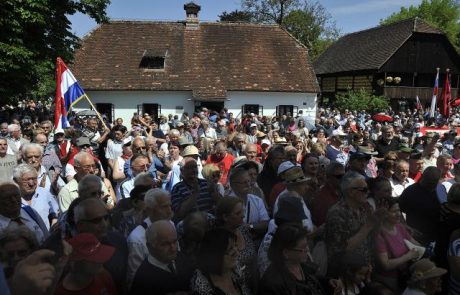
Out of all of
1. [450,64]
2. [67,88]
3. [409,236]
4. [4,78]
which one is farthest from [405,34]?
[409,236]

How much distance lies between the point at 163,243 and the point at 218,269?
0.39m

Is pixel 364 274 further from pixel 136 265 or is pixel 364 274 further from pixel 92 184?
pixel 92 184

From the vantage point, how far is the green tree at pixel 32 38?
1459 centimetres

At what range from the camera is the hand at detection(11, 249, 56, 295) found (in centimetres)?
155

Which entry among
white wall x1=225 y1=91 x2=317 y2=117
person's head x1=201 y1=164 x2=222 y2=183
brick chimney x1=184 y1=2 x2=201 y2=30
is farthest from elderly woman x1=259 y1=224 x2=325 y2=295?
brick chimney x1=184 y1=2 x2=201 y2=30

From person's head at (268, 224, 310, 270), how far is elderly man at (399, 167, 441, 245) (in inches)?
77.5

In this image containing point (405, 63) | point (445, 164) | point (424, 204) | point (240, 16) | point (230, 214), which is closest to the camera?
point (230, 214)

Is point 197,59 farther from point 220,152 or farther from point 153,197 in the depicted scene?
point 153,197

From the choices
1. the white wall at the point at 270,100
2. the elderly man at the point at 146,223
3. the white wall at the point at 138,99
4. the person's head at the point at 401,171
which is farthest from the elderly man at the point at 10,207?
the white wall at the point at 270,100

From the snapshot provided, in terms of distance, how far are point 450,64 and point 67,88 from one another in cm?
3601

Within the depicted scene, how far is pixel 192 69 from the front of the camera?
25984 mm

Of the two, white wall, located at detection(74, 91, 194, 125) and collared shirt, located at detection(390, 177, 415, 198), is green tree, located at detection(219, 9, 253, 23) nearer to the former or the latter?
white wall, located at detection(74, 91, 194, 125)

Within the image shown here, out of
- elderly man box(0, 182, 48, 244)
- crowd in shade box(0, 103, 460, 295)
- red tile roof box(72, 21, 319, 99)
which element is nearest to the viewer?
crowd in shade box(0, 103, 460, 295)

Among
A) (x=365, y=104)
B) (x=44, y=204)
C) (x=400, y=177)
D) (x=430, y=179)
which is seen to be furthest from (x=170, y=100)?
(x=430, y=179)
